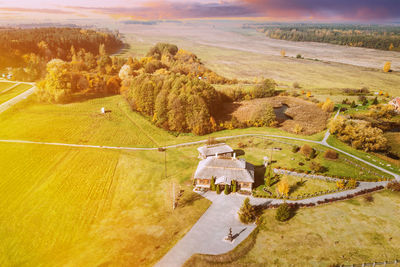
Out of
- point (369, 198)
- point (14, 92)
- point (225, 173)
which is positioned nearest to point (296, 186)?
point (369, 198)

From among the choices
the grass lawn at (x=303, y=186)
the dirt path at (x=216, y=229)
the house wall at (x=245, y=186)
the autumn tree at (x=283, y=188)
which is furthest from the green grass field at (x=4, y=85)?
the autumn tree at (x=283, y=188)

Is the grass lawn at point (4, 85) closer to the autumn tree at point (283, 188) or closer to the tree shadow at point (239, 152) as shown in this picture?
the tree shadow at point (239, 152)

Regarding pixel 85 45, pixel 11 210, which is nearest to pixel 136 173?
pixel 11 210

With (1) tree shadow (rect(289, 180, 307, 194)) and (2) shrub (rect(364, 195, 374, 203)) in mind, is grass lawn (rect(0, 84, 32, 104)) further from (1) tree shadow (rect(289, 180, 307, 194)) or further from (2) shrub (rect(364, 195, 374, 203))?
(2) shrub (rect(364, 195, 374, 203))

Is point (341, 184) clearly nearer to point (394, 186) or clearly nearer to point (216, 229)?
point (394, 186)

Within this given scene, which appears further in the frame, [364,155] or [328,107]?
[328,107]

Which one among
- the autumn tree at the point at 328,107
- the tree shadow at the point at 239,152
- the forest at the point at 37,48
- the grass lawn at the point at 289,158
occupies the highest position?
the forest at the point at 37,48

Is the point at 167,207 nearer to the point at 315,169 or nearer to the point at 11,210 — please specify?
the point at 11,210
